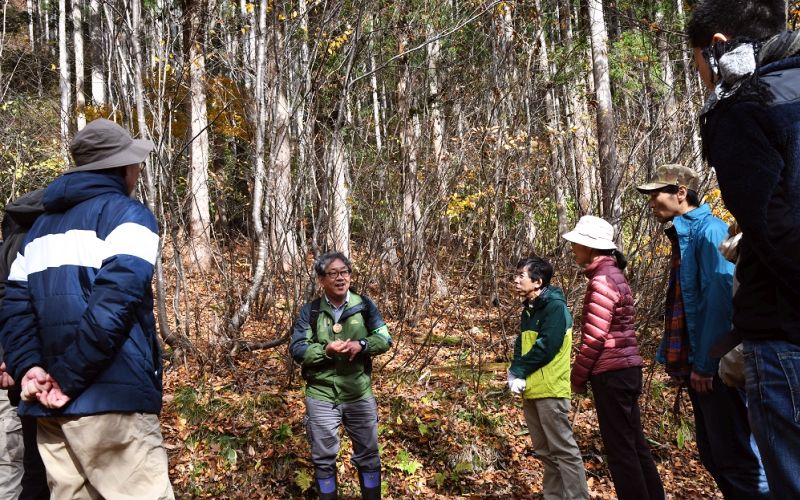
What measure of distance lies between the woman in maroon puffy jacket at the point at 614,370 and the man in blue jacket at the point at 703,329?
1.54 ft

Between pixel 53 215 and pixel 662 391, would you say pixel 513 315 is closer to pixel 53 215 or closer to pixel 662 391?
pixel 662 391

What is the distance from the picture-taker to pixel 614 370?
3730 millimetres

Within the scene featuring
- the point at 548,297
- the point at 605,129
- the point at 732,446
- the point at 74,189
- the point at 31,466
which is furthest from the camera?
A: the point at 605,129

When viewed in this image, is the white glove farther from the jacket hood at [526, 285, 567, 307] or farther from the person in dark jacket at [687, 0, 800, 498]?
the person in dark jacket at [687, 0, 800, 498]

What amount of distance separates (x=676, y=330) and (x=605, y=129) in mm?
6032

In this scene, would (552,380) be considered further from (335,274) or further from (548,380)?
(335,274)

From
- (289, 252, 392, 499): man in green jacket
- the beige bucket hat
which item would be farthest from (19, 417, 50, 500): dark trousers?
the beige bucket hat

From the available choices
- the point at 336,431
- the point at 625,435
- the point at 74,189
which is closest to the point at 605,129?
the point at 625,435

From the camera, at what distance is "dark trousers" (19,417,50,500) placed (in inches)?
138

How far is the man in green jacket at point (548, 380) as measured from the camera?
3992 mm

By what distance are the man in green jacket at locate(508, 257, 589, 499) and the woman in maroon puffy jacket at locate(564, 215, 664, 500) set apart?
24 centimetres

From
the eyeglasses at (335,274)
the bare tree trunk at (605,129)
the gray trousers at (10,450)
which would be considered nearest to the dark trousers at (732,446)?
the eyeglasses at (335,274)

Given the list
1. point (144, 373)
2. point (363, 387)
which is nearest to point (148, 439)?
point (144, 373)

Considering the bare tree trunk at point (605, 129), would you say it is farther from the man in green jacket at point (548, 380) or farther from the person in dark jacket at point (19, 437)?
the person in dark jacket at point (19, 437)
